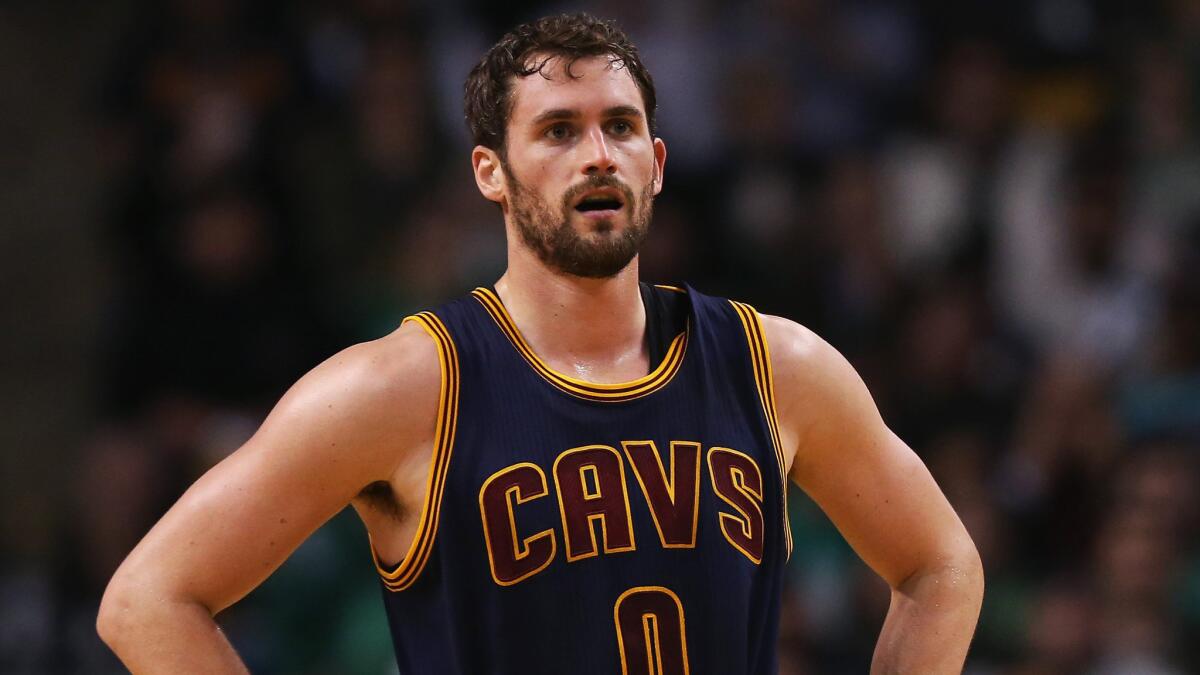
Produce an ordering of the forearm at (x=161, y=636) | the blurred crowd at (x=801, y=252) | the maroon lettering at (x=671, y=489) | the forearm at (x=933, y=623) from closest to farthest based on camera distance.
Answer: the forearm at (x=161, y=636) < the maroon lettering at (x=671, y=489) < the forearm at (x=933, y=623) < the blurred crowd at (x=801, y=252)

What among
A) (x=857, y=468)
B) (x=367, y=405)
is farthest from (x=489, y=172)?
(x=857, y=468)

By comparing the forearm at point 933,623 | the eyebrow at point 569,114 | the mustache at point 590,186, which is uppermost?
the eyebrow at point 569,114

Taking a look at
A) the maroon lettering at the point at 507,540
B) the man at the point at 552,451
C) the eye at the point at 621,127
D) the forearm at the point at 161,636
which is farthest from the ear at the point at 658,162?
the forearm at the point at 161,636

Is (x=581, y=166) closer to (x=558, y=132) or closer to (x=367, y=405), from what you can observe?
(x=558, y=132)

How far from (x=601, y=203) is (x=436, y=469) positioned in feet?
2.01

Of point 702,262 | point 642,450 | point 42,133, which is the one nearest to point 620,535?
point 642,450

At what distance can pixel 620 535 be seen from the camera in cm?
338

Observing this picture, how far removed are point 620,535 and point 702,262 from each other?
4.20 meters

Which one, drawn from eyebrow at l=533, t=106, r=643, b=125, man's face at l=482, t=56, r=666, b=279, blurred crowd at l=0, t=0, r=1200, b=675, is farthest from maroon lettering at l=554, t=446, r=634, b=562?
blurred crowd at l=0, t=0, r=1200, b=675

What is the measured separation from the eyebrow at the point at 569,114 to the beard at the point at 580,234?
0.14 m

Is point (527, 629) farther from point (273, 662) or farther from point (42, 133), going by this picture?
point (42, 133)

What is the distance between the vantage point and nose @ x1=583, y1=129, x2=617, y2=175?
135 inches

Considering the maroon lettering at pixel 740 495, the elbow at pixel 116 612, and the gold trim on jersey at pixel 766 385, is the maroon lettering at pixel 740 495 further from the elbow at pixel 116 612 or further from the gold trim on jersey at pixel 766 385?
the elbow at pixel 116 612

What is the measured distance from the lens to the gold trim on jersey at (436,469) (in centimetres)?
334
